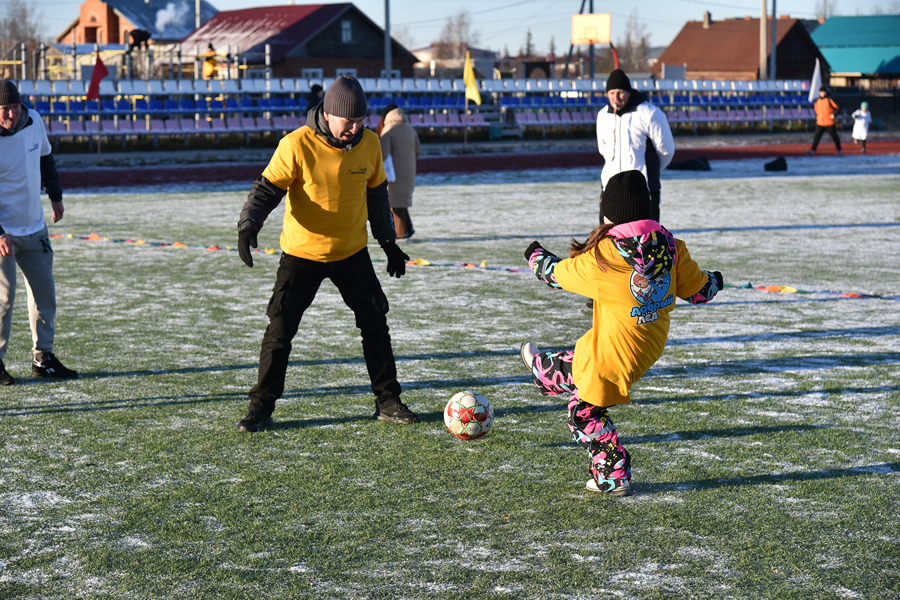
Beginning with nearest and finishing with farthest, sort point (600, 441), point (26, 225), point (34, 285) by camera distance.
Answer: point (600, 441)
point (26, 225)
point (34, 285)

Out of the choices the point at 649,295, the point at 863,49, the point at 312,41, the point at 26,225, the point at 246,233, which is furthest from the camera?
the point at 863,49

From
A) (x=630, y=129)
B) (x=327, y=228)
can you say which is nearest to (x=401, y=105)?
(x=630, y=129)

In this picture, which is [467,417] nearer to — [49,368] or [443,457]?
[443,457]

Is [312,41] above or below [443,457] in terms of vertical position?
above

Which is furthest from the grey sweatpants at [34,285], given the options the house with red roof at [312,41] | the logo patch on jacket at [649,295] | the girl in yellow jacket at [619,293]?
the house with red roof at [312,41]

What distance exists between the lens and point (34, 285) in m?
7.18

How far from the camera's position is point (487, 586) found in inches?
157

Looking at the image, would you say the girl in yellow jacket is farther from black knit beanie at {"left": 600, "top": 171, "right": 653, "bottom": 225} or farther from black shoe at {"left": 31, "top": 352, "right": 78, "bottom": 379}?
black shoe at {"left": 31, "top": 352, "right": 78, "bottom": 379}

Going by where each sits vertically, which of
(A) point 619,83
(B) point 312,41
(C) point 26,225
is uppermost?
(B) point 312,41

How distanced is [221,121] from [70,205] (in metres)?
17.3

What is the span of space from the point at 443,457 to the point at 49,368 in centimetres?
327

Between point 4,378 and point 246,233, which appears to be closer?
point 246,233

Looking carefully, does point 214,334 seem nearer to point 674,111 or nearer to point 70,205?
point 70,205

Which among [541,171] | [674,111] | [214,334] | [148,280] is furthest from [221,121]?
[214,334]
